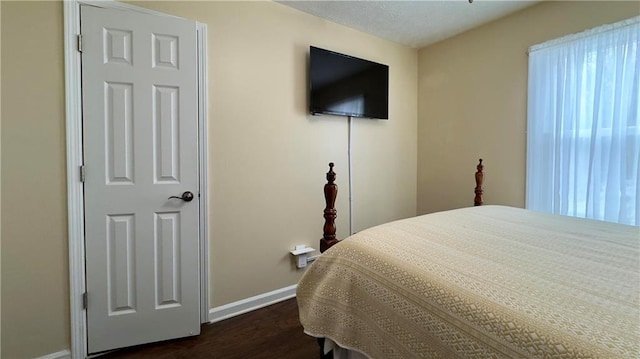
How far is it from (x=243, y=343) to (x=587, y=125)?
299 cm

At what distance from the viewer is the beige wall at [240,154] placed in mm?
1441

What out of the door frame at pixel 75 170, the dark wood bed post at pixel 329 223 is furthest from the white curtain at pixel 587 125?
the door frame at pixel 75 170

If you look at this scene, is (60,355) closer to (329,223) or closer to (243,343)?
(243,343)

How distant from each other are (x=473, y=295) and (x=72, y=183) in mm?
2069

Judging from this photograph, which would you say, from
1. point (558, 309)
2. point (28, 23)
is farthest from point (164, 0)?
point (558, 309)

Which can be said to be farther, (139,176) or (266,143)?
(266,143)

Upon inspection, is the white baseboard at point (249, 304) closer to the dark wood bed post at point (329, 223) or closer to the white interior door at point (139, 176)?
the white interior door at point (139, 176)

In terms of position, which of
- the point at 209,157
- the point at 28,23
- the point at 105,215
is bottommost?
the point at 105,215

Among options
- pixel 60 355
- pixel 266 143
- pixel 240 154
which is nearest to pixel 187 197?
pixel 240 154

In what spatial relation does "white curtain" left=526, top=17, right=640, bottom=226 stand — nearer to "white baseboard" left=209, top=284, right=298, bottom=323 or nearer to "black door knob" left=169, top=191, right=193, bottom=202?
"white baseboard" left=209, top=284, right=298, bottom=323

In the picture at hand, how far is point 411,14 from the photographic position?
242 centimetres

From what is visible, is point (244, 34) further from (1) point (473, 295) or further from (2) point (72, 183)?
(1) point (473, 295)

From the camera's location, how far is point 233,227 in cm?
210

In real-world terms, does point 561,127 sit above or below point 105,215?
above
